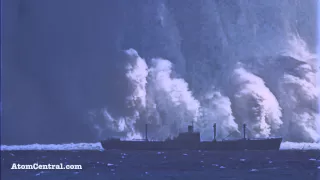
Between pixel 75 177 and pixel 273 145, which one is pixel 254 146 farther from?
pixel 75 177

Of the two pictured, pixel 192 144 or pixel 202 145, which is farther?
pixel 202 145

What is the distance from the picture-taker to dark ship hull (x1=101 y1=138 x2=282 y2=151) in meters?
29.2

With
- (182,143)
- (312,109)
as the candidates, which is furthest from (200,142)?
(312,109)

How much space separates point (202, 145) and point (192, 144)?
1314 millimetres

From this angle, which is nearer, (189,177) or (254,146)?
(189,177)

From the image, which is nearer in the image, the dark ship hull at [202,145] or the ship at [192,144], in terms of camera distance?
the ship at [192,144]

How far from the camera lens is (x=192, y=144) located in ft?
93.9

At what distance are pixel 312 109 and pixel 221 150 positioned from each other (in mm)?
13845

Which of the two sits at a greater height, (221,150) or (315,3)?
(315,3)

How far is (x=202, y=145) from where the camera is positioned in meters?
29.8

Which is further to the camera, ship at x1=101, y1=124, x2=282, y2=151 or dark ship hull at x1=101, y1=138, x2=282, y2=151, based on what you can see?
dark ship hull at x1=101, y1=138, x2=282, y2=151

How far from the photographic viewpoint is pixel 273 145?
1140 inches

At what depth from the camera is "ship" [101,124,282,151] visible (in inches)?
1127

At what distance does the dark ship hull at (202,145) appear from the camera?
95.7ft
